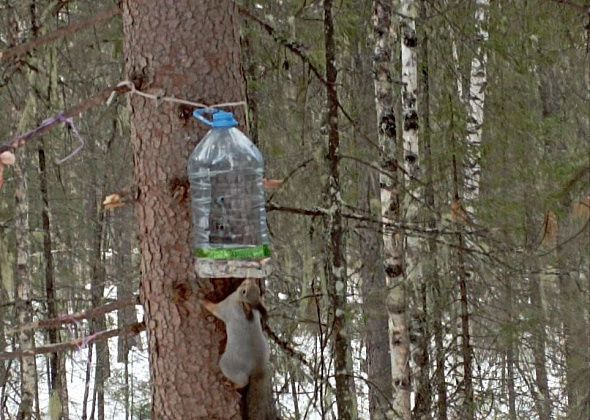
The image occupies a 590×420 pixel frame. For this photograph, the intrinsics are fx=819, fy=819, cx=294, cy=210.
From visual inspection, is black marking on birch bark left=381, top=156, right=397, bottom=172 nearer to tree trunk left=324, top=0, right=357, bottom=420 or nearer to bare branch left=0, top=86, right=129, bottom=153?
tree trunk left=324, top=0, right=357, bottom=420

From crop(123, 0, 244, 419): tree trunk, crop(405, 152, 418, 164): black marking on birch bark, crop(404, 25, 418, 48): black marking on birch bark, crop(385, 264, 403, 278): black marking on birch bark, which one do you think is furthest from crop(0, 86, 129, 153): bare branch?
crop(404, 25, 418, 48): black marking on birch bark

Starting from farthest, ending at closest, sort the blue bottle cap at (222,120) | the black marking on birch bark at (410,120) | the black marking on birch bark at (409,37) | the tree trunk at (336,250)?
1. the black marking on birch bark at (409,37)
2. the black marking on birch bark at (410,120)
3. the tree trunk at (336,250)
4. the blue bottle cap at (222,120)

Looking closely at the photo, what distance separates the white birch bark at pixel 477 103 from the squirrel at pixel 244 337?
347cm

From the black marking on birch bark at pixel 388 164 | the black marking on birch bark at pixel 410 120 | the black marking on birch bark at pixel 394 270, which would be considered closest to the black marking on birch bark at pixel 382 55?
the black marking on birch bark at pixel 410 120

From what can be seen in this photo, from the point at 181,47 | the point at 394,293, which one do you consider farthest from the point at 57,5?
the point at 394,293

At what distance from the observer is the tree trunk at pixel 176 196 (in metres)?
2.17

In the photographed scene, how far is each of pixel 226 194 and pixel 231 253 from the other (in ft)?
1.13

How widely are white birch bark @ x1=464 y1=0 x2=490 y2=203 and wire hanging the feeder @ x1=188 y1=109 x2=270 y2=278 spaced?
312 cm

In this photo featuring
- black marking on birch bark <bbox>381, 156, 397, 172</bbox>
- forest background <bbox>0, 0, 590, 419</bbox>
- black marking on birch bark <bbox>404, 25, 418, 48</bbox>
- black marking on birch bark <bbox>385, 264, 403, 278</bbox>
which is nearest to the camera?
forest background <bbox>0, 0, 590, 419</bbox>

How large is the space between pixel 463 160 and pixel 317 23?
162 cm

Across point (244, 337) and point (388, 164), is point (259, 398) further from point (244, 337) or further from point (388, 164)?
point (388, 164)

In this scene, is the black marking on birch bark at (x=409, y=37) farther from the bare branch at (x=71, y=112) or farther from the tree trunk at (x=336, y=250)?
the bare branch at (x=71, y=112)

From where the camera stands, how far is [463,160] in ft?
19.5

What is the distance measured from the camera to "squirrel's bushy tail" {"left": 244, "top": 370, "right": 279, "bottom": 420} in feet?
7.13
